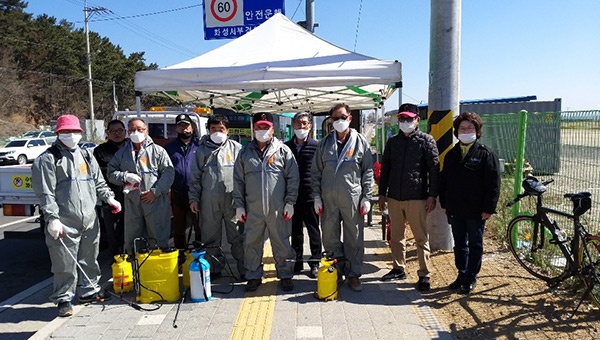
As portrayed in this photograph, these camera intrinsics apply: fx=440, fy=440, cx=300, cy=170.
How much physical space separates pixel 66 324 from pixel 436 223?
4408 mm

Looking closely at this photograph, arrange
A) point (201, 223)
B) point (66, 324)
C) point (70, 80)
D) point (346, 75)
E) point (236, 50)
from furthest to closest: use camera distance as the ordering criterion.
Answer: point (70, 80), point (236, 50), point (346, 75), point (201, 223), point (66, 324)

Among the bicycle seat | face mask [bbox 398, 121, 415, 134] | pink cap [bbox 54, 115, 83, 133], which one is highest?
pink cap [bbox 54, 115, 83, 133]

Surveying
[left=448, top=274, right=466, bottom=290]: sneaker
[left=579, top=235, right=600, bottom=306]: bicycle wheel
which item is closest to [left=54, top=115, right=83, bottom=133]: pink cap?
[left=448, top=274, right=466, bottom=290]: sneaker

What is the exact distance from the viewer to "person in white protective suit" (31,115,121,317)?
161 inches

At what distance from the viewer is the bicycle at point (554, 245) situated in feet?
12.9

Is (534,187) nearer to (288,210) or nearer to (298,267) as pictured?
(288,210)

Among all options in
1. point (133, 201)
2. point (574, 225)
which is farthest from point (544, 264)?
point (133, 201)

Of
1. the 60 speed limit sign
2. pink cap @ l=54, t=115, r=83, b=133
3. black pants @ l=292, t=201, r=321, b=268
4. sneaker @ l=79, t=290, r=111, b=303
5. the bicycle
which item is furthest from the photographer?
the 60 speed limit sign

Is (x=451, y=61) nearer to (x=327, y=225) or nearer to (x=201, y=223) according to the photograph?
(x=327, y=225)

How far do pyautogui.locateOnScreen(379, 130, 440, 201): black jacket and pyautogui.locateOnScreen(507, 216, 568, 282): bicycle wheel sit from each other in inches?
53.9

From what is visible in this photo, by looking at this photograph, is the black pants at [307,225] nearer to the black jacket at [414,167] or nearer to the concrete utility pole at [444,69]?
the black jacket at [414,167]

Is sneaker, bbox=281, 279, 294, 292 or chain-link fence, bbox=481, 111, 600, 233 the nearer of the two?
chain-link fence, bbox=481, 111, 600, 233

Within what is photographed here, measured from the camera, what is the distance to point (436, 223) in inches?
230

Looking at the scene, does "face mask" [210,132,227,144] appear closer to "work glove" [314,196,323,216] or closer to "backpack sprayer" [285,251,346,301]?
"work glove" [314,196,323,216]
